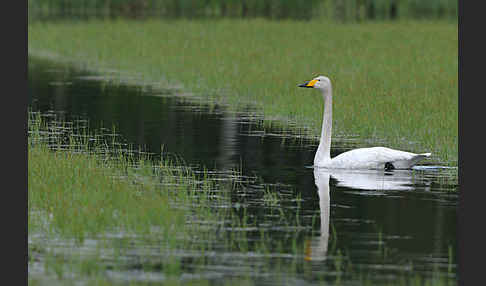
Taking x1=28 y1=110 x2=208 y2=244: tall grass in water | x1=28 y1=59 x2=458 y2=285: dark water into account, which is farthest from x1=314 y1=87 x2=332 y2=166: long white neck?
x1=28 y1=110 x2=208 y2=244: tall grass in water

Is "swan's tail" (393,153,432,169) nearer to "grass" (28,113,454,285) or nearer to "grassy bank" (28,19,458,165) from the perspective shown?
"grassy bank" (28,19,458,165)

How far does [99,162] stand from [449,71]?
16397mm

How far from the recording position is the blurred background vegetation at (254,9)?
66188 millimetres

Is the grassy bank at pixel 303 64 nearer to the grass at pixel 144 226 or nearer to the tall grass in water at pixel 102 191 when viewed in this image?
the tall grass in water at pixel 102 191

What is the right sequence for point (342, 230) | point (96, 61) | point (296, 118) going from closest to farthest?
point (342, 230) < point (296, 118) < point (96, 61)

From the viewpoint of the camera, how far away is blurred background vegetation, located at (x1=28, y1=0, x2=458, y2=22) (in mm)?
66188

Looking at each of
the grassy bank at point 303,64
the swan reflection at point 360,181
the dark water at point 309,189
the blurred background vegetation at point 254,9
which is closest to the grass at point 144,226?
the dark water at point 309,189

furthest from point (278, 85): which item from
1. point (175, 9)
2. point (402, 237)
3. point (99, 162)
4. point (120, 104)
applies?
point (175, 9)

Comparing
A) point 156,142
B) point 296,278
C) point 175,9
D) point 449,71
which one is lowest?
point 296,278

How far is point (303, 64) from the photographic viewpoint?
33.3m

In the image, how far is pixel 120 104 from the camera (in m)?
25.7

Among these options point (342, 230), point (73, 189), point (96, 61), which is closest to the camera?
point (342, 230)

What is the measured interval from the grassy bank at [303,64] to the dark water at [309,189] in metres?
1.59

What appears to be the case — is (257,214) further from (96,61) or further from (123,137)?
(96,61)
